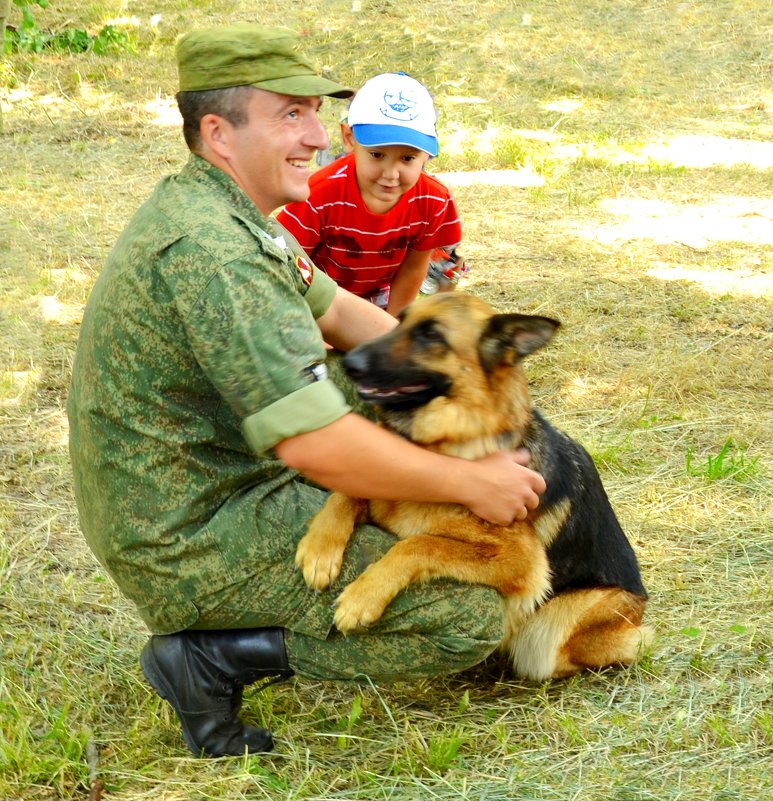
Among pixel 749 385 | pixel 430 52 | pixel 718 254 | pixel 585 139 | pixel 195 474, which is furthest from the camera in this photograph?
pixel 430 52

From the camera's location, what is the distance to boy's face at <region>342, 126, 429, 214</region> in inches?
205

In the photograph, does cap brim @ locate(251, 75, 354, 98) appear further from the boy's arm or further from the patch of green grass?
the patch of green grass

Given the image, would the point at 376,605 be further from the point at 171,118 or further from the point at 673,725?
the point at 171,118

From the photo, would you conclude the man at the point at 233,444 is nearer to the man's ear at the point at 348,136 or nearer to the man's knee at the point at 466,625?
the man's knee at the point at 466,625

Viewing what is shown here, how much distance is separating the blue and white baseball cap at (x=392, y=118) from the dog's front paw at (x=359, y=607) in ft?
9.03

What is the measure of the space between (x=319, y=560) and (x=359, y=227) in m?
2.75

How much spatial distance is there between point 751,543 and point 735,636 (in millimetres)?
825

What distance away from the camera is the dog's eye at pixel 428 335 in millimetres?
3305

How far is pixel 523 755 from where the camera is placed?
128 inches

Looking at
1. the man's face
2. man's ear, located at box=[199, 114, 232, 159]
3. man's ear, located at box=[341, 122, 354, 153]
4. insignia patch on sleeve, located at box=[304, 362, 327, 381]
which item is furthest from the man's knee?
man's ear, located at box=[341, 122, 354, 153]

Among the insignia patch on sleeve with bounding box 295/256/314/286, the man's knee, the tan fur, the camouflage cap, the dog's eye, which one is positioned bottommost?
the tan fur

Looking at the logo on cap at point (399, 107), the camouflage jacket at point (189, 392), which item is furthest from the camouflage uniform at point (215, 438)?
the logo on cap at point (399, 107)

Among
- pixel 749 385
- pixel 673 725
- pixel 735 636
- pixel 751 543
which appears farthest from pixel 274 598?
pixel 749 385

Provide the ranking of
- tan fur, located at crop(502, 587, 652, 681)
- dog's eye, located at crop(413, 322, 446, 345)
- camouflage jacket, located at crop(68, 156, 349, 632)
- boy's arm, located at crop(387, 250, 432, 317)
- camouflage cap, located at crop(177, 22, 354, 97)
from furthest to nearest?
boy's arm, located at crop(387, 250, 432, 317) < tan fur, located at crop(502, 587, 652, 681) < dog's eye, located at crop(413, 322, 446, 345) < camouflage cap, located at crop(177, 22, 354, 97) < camouflage jacket, located at crop(68, 156, 349, 632)
